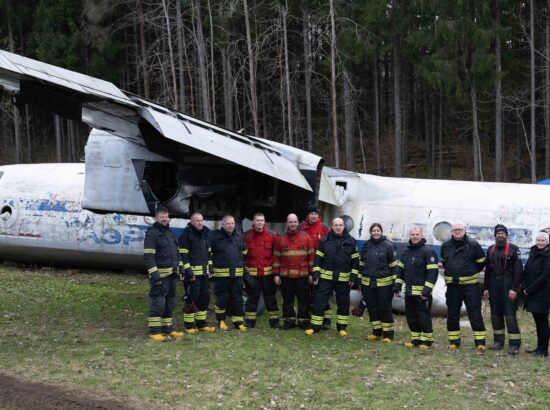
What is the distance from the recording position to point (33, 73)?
923cm

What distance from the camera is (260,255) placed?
11.5 meters

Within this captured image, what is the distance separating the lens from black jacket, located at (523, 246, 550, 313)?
9758mm

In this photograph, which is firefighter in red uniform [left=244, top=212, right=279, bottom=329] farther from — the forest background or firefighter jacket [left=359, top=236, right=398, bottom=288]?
the forest background

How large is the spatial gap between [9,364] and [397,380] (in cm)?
580

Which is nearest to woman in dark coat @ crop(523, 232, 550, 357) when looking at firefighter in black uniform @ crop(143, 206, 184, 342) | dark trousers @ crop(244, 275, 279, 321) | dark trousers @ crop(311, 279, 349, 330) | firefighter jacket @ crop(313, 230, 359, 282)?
firefighter jacket @ crop(313, 230, 359, 282)

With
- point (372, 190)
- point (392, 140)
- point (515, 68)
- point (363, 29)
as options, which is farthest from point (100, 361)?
point (392, 140)

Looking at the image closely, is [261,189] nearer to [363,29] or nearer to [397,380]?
[397,380]

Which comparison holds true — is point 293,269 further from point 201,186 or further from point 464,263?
point 464,263

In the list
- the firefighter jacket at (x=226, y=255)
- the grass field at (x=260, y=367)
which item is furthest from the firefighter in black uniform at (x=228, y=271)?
the grass field at (x=260, y=367)

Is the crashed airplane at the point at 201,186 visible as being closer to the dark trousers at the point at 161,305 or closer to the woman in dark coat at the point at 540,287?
the dark trousers at the point at 161,305

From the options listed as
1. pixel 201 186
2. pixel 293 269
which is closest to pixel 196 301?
pixel 293 269

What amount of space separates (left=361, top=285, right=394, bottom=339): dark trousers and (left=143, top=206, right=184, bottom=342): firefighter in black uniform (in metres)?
3.48

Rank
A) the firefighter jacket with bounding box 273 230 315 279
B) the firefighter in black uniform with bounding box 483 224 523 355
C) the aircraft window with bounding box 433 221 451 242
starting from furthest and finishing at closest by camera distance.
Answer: the aircraft window with bounding box 433 221 451 242 → the firefighter jacket with bounding box 273 230 315 279 → the firefighter in black uniform with bounding box 483 224 523 355

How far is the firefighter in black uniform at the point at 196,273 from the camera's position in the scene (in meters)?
11.0
